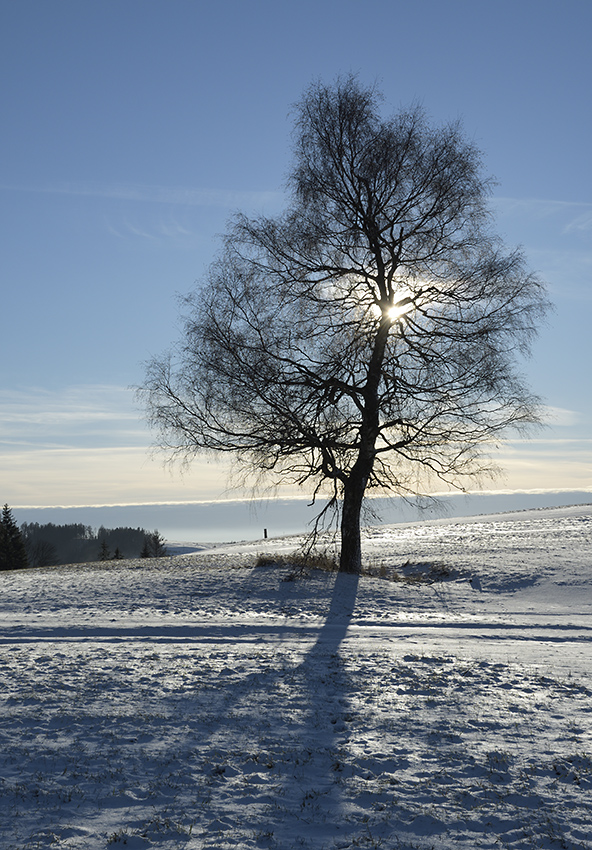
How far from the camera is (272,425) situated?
17844 mm

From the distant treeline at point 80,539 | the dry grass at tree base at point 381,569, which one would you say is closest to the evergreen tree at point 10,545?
the dry grass at tree base at point 381,569

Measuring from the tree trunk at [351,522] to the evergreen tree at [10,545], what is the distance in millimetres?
52403

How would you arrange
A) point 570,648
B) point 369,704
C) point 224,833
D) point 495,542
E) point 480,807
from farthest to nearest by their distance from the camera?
point 495,542 → point 570,648 → point 369,704 → point 480,807 → point 224,833

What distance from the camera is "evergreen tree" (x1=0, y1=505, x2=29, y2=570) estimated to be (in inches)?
2434

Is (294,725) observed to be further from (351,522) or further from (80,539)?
(80,539)

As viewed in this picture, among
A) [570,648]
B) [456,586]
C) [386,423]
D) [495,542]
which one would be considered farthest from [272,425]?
[495,542]

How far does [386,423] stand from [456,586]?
5352 mm

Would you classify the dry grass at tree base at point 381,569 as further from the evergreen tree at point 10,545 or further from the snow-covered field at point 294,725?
the evergreen tree at point 10,545

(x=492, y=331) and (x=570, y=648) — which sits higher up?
(x=492, y=331)

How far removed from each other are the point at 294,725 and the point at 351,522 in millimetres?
12067

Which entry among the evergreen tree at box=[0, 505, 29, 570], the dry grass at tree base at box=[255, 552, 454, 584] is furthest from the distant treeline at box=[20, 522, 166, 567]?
the dry grass at tree base at box=[255, 552, 454, 584]

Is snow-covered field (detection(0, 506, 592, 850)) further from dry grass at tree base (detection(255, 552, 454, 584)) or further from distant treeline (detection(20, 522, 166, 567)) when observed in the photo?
distant treeline (detection(20, 522, 166, 567))

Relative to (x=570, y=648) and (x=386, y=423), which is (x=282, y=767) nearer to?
(x=570, y=648)

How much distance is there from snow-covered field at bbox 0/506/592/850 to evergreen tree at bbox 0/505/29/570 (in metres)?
51.6
